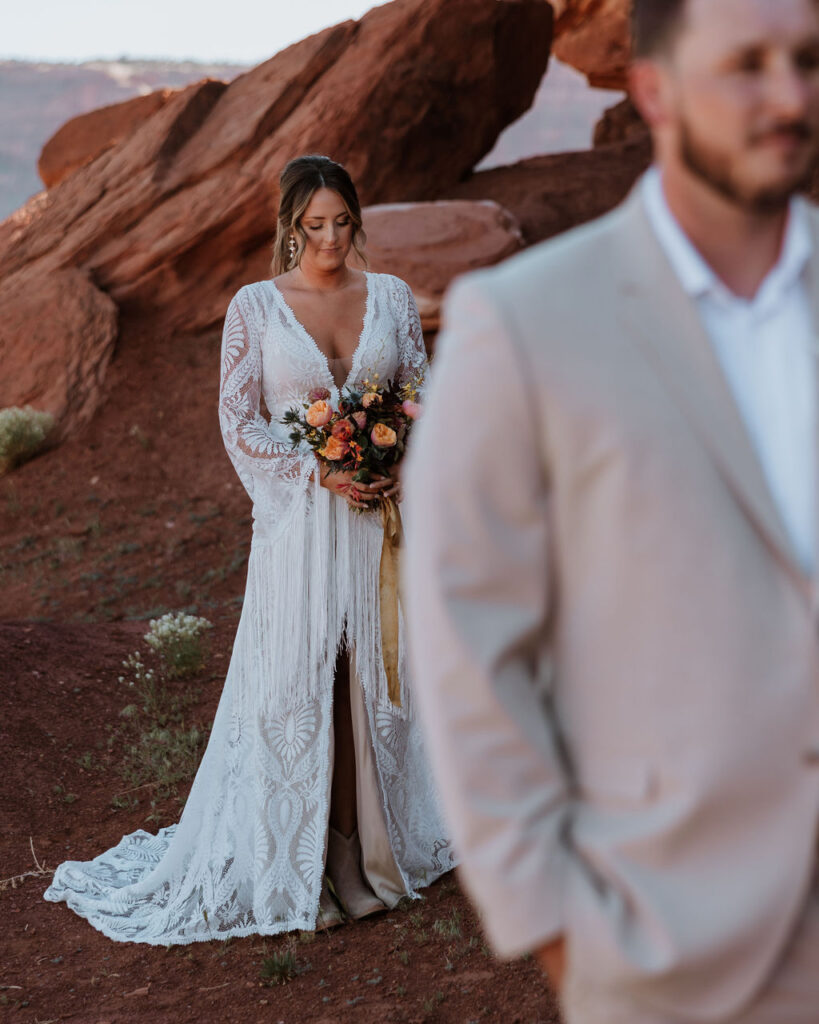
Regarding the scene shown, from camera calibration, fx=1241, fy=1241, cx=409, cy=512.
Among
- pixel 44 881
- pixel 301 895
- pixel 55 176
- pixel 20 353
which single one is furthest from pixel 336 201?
pixel 55 176

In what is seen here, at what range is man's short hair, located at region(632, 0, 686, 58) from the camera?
1.40m

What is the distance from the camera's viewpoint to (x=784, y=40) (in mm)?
1359

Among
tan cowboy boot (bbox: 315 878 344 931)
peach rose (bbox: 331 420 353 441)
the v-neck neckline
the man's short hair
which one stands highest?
the man's short hair

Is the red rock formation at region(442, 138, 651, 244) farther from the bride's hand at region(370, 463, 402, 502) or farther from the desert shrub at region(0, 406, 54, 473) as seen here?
the bride's hand at region(370, 463, 402, 502)

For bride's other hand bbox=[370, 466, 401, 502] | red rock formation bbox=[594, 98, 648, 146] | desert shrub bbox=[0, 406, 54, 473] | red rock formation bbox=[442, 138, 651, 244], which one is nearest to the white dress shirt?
bride's other hand bbox=[370, 466, 401, 502]

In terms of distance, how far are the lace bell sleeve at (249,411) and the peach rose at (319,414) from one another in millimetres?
185

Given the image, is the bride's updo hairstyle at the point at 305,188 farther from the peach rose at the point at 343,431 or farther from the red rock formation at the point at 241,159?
the red rock formation at the point at 241,159

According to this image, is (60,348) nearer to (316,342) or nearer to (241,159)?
(241,159)

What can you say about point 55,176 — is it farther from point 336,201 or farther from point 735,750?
point 735,750

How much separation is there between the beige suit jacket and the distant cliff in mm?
71236

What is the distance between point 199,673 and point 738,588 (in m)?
6.56

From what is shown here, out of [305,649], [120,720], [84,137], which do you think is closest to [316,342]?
[305,649]

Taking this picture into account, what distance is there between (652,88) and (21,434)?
11.8m

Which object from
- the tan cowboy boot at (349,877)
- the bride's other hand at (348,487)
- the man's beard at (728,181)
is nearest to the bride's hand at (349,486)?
the bride's other hand at (348,487)
